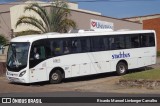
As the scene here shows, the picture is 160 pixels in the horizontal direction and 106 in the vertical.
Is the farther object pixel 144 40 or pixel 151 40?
pixel 151 40

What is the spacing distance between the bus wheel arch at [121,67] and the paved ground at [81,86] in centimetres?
61

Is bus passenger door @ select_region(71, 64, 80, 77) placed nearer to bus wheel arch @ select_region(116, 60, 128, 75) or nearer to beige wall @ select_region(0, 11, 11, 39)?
bus wheel arch @ select_region(116, 60, 128, 75)

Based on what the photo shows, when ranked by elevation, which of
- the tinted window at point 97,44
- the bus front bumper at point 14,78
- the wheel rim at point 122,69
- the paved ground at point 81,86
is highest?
the tinted window at point 97,44

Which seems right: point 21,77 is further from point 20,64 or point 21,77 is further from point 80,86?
point 80,86

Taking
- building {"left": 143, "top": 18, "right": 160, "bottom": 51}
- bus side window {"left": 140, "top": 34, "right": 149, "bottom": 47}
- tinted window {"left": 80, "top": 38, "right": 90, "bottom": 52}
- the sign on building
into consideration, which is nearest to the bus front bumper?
tinted window {"left": 80, "top": 38, "right": 90, "bottom": 52}

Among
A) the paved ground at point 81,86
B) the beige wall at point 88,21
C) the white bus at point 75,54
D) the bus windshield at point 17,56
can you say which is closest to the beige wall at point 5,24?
the beige wall at point 88,21

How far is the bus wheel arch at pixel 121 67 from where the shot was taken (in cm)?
2794

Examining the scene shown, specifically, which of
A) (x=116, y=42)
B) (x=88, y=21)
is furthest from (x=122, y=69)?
(x=88, y=21)

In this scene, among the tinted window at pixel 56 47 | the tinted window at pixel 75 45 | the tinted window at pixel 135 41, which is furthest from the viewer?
the tinted window at pixel 135 41

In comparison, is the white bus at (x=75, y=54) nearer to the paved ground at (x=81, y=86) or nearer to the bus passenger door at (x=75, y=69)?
the bus passenger door at (x=75, y=69)

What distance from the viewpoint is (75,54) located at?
25.8m

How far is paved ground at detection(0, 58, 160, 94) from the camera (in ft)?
71.3

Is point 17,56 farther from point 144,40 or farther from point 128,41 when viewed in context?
point 144,40

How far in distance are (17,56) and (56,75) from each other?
2.45 metres
